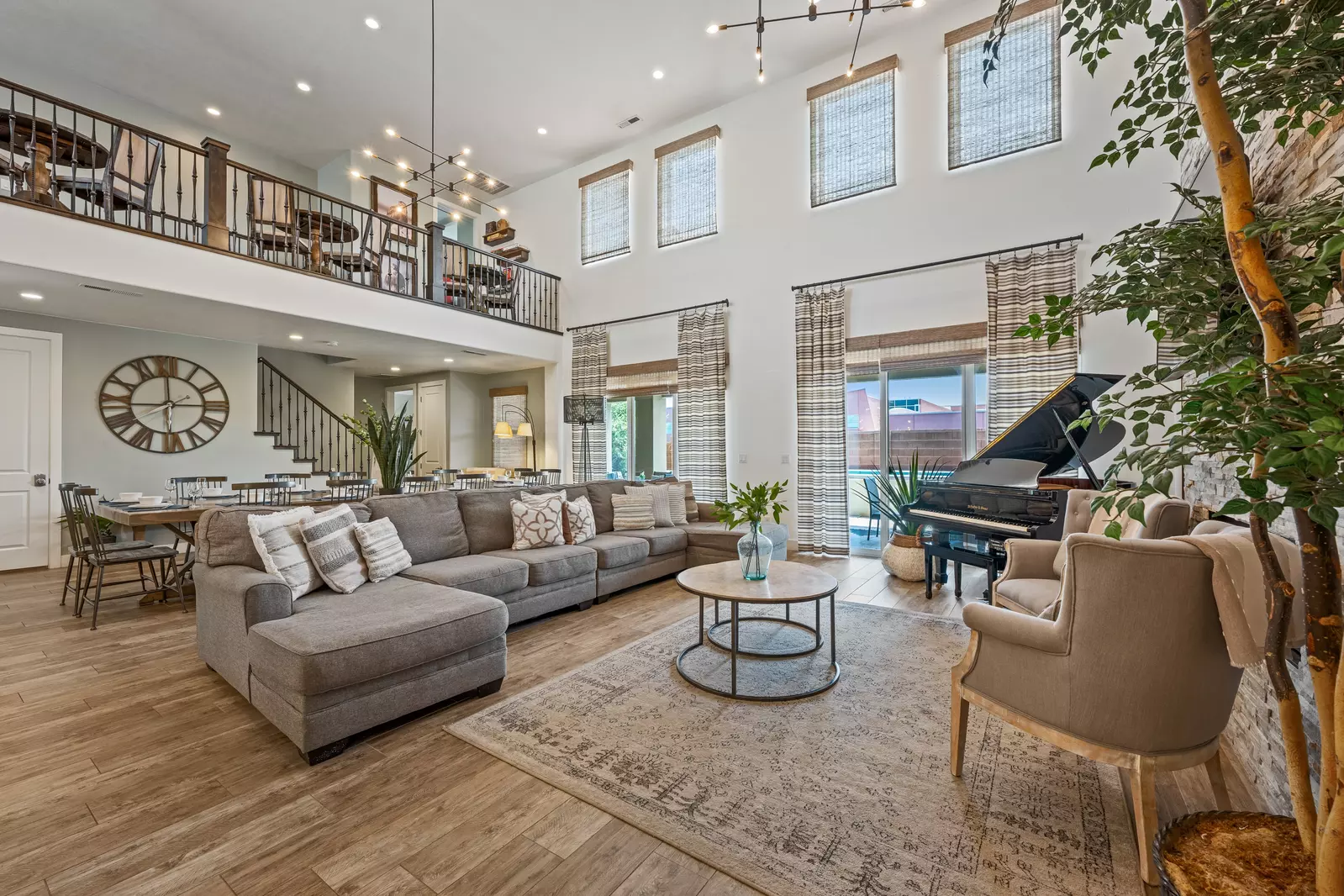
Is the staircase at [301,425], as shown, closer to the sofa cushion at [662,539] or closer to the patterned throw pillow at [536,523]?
the patterned throw pillow at [536,523]

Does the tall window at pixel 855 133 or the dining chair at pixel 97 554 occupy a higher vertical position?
the tall window at pixel 855 133

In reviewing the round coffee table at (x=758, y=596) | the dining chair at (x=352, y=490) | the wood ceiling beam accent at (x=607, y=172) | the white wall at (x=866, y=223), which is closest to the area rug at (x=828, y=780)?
the round coffee table at (x=758, y=596)

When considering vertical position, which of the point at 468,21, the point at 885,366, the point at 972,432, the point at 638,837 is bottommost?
the point at 638,837

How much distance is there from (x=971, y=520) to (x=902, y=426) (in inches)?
83.8

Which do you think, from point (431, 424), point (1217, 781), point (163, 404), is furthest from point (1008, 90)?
point (163, 404)

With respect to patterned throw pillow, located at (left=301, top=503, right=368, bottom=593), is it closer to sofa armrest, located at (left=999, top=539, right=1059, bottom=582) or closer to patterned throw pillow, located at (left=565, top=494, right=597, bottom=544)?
patterned throw pillow, located at (left=565, top=494, right=597, bottom=544)

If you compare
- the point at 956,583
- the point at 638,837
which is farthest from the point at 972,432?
the point at 638,837

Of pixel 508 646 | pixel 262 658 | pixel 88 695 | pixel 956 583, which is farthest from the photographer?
pixel 956 583

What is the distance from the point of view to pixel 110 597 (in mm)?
4469

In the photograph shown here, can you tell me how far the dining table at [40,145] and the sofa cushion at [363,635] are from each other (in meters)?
4.01

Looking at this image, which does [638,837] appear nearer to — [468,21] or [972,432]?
[972,432]

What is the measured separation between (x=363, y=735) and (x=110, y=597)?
376cm

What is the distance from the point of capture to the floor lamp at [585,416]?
7.56 meters

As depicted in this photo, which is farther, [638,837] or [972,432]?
[972,432]
